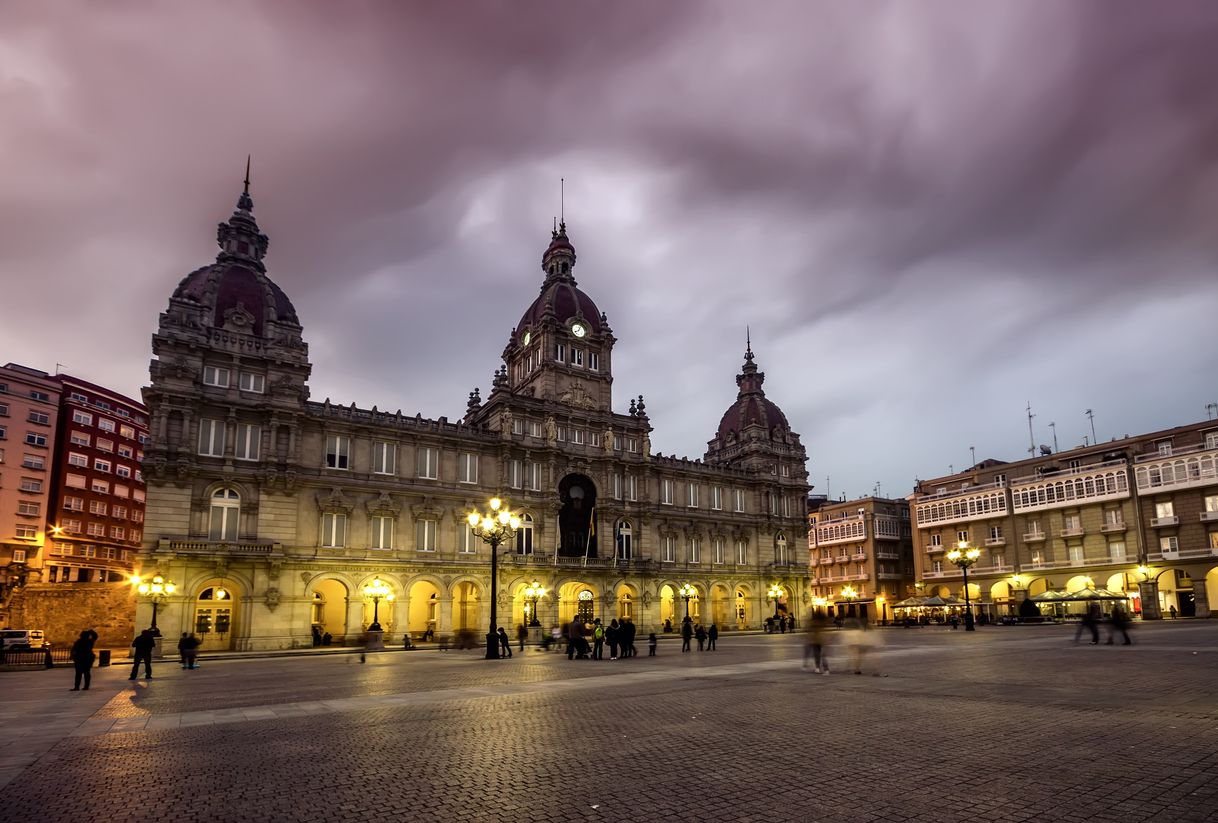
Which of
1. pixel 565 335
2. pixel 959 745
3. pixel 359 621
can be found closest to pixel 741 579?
pixel 565 335

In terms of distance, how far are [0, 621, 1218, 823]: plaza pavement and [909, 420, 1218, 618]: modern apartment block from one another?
5337 centimetres

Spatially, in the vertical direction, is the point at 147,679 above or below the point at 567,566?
below

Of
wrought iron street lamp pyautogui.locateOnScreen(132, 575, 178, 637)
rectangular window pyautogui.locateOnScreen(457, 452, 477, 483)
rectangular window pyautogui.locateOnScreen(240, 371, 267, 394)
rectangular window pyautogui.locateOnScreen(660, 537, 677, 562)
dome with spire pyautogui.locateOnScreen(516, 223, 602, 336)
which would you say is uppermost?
dome with spire pyautogui.locateOnScreen(516, 223, 602, 336)

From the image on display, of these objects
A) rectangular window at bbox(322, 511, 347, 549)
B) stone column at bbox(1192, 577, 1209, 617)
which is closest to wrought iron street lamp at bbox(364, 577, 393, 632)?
rectangular window at bbox(322, 511, 347, 549)

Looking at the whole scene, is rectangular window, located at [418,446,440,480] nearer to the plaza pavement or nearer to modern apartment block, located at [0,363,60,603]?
the plaza pavement

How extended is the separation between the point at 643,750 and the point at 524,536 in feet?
162

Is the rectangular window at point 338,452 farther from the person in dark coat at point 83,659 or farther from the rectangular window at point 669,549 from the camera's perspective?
the person in dark coat at point 83,659

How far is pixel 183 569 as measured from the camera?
145 feet

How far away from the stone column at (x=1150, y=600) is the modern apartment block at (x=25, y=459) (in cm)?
9877

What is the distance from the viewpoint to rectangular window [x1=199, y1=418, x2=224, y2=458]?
154 feet

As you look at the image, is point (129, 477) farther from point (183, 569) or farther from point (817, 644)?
point (817, 644)

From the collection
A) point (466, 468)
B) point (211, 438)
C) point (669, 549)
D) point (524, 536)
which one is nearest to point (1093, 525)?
point (669, 549)

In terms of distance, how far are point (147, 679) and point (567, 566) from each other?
122ft

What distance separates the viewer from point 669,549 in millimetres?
67938
